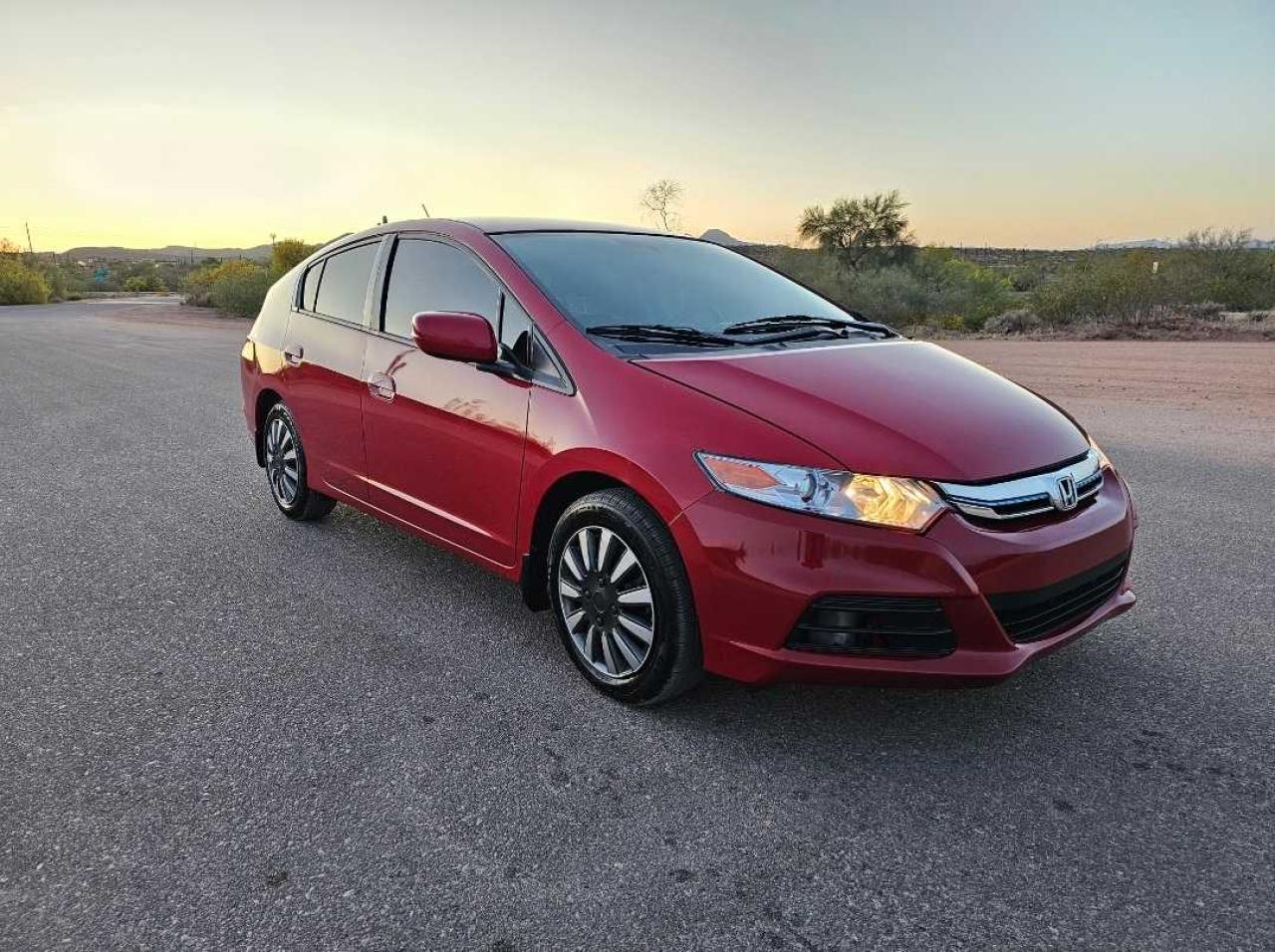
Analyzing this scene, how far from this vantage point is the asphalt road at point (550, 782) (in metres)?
2.13

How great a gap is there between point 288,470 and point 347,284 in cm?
126

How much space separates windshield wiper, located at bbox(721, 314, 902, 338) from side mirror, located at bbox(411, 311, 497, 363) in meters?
0.95

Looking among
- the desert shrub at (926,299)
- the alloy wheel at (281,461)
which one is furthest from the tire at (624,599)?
the desert shrub at (926,299)

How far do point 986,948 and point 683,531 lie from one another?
52.5 inches

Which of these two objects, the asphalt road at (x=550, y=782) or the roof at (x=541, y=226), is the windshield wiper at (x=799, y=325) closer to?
the roof at (x=541, y=226)

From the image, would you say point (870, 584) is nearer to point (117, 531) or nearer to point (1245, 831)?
point (1245, 831)

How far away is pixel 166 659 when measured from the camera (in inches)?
138

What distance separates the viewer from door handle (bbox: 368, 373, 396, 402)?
13.2ft

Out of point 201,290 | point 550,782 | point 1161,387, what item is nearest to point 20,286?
point 201,290

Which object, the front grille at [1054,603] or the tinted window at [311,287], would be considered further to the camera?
the tinted window at [311,287]

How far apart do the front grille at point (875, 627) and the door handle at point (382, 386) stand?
89.3 inches

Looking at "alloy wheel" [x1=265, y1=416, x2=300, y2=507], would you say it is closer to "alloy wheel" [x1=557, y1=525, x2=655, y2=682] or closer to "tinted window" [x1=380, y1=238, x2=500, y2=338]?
"tinted window" [x1=380, y1=238, x2=500, y2=338]

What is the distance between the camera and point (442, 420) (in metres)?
3.71

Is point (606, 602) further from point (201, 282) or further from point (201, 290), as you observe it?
point (201, 282)
